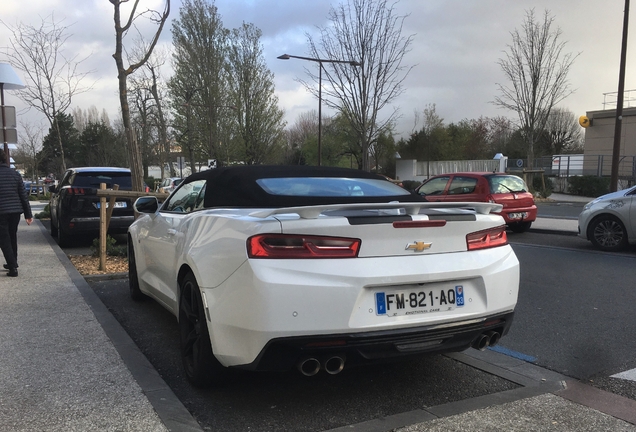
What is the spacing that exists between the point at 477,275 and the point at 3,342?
377 centimetres

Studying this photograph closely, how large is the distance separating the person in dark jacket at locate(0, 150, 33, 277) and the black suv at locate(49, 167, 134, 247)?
2.98 meters

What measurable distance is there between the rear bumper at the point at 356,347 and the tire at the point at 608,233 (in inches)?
317

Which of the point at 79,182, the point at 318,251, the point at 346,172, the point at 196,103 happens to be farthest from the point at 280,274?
the point at 196,103

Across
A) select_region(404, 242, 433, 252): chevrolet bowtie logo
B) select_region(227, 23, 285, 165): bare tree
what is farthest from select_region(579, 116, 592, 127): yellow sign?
select_region(404, 242, 433, 252): chevrolet bowtie logo

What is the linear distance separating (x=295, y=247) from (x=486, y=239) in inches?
52.2

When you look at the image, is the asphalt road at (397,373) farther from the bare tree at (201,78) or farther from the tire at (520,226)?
the bare tree at (201,78)

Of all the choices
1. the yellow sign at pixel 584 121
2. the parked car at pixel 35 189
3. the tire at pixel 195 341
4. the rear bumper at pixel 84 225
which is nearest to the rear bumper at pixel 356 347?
the tire at pixel 195 341

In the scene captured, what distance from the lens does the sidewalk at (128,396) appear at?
115 inches

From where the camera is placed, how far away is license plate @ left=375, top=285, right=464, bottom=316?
2906 mm

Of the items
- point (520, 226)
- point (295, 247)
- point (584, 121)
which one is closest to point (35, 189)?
point (520, 226)

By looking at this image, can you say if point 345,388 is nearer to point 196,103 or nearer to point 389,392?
point 389,392

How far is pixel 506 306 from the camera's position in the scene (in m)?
3.32

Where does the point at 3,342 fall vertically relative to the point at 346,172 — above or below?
below

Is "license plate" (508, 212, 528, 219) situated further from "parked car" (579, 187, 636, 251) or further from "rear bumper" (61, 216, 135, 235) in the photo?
"rear bumper" (61, 216, 135, 235)
